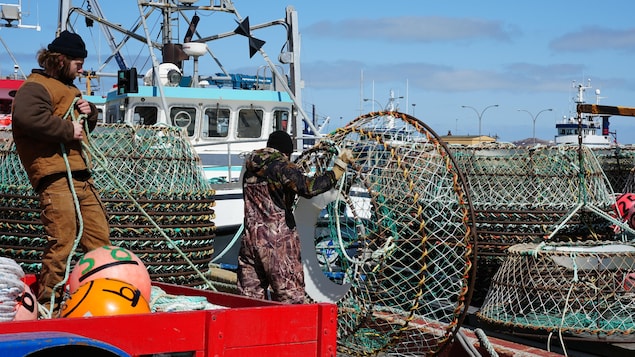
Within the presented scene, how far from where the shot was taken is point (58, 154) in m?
5.06

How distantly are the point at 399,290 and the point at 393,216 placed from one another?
50cm

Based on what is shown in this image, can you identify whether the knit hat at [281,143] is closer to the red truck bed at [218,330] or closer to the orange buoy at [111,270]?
the red truck bed at [218,330]

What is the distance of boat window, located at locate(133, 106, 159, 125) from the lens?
14094mm

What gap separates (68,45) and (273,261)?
1783 mm

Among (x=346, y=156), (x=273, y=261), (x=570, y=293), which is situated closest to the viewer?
(x=273, y=261)

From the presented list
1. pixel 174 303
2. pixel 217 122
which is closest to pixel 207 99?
pixel 217 122

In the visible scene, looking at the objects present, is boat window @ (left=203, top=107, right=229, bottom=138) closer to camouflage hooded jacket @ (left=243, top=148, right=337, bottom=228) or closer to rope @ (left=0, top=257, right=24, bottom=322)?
camouflage hooded jacket @ (left=243, top=148, right=337, bottom=228)

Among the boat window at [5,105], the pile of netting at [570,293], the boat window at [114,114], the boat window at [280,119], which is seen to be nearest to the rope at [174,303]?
the pile of netting at [570,293]

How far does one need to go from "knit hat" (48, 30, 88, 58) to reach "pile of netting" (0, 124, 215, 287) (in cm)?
197

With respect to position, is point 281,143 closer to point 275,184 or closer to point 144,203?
point 275,184

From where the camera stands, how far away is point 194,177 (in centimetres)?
775

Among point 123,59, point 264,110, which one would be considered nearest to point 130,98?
point 264,110

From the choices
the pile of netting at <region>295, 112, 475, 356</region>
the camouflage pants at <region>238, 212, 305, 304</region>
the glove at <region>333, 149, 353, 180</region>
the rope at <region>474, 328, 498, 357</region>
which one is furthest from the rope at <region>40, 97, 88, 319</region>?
the rope at <region>474, 328, 498, 357</region>

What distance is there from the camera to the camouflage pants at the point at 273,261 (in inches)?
221
